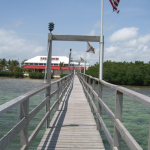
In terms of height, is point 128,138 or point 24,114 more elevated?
point 24,114

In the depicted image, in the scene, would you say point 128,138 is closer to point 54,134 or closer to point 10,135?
point 10,135

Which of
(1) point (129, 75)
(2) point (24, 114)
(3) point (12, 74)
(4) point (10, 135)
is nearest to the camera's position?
(4) point (10, 135)

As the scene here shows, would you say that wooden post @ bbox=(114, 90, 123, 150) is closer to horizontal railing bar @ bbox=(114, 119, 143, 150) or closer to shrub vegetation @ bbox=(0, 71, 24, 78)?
horizontal railing bar @ bbox=(114, 119, 143, 150)

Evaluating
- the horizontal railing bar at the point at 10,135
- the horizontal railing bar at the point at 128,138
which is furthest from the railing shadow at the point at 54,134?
the horizontal railing bar at the point at 128,138

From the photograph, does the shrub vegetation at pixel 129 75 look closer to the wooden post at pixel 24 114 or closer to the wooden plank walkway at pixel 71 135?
the wooden plank walkway at pixel 71 135

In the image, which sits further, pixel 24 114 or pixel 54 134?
pixel 54 134

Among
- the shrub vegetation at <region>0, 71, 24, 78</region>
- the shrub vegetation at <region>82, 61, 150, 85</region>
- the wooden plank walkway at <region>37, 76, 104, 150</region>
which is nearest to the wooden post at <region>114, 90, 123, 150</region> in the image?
the wooden plank walkway at <region>37, 76, 104, 150</region>

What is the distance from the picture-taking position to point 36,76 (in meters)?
65.1

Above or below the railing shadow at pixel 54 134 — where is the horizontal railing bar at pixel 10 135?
above

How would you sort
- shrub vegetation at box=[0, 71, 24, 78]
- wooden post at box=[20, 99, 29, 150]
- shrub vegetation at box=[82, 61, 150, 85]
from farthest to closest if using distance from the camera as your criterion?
shrub vegetation at box=[0, 71, 24, 78], shrub vegetation at box=[82, 61, 150, 85], wooden post at box=[20, 99, 29, 150]

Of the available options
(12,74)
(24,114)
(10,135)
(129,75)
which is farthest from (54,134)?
(12,74)

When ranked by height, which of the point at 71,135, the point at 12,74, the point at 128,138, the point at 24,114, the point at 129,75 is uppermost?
the point at 129,75

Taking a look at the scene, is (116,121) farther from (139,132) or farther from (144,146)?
(139,132)

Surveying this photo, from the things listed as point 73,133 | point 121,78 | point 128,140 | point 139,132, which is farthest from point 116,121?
point 121,78
